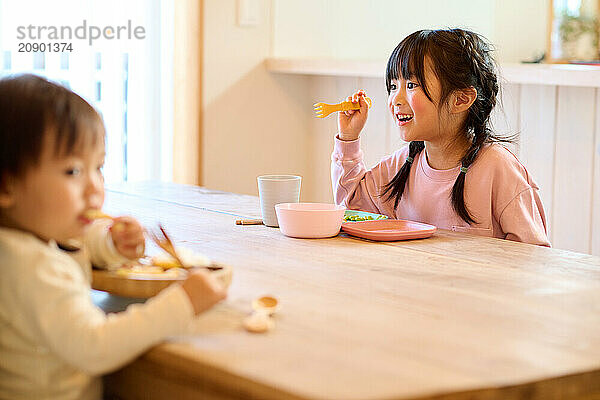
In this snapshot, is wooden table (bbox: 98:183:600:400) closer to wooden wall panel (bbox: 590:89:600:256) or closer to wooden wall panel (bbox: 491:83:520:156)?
wooden wall panel (bbox: 590:89:600:256)

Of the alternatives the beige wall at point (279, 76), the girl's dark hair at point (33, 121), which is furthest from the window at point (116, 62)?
the girl's dark hair at point (33, 121)

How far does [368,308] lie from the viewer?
1.07m

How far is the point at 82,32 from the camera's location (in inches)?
117

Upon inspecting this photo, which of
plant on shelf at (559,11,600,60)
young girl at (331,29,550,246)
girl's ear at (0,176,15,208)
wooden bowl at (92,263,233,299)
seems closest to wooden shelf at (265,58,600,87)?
young girl at (331,29,550,246)

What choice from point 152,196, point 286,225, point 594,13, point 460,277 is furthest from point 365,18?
point 460,277

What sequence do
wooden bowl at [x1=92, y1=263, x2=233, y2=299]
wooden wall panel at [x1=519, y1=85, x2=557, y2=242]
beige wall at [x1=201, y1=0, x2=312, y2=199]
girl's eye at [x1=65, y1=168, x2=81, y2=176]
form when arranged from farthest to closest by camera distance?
beige wall at [x1=201, y1=0, x2=312, y2=199], wooden wall panel at [x1=519, y1=85, x2=557, y2=242], wooden bowl at [x1=92, y1=263, x2=233, y2=299], girl's eye at [x1=65, y1=168, x2=81, y2=176]

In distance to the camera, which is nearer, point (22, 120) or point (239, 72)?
point (22, 120)

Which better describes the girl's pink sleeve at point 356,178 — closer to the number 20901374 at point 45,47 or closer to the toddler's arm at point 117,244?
the toddler's arm at point 117,244

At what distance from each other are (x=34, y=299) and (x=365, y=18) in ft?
10.2

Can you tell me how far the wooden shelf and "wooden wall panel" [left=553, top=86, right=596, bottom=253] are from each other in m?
0.12

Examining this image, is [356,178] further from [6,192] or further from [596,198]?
[6,192]

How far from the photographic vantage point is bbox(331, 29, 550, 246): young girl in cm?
179

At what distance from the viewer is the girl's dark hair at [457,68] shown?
188cm

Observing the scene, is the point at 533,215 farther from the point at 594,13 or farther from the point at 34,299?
the point at 594,13
